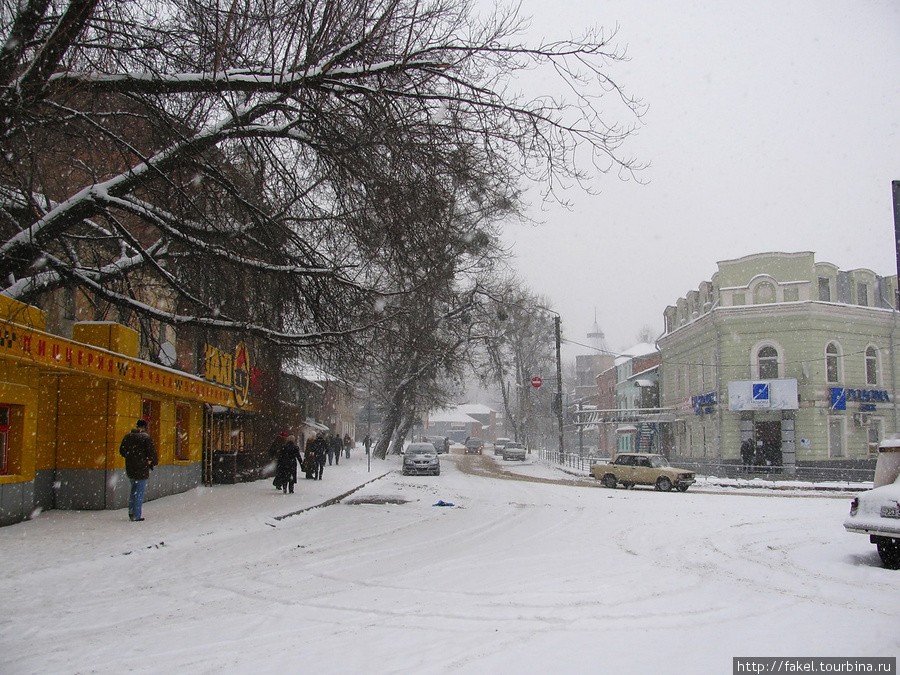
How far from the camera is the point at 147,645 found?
589 centimetres

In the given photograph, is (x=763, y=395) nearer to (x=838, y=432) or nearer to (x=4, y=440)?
(x=838, y=432)

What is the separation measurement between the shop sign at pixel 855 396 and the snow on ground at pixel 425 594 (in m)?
21.2

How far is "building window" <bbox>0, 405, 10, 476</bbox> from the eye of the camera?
12.1 metres

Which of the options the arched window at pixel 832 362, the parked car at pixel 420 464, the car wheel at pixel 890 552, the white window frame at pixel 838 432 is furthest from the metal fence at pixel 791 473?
the car wheel at pixel 890 552

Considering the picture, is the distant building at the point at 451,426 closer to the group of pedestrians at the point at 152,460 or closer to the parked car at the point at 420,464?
the group of pedestrians at the point at 152,460

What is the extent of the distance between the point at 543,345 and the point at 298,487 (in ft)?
151

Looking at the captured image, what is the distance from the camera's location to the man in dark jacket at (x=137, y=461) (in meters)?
12.5

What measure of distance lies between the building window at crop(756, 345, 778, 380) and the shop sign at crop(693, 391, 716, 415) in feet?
8.36

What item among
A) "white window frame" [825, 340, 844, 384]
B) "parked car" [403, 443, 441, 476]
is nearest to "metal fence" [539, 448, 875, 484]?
"white window frame" [825, 340, 844, 384]

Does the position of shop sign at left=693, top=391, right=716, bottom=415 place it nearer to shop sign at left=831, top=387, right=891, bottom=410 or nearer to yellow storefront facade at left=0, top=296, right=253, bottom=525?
shop sign at left=831, top=387, right=891, bottom=410

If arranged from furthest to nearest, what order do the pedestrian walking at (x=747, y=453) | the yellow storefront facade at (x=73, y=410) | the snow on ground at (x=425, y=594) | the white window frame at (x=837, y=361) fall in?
1. the white window frame at (x=837, y=361)
2. the pedestrian walking at (x=747, y=453)
3. the yellow storefront facade at (x=73, y=410)
4. the snow on ground at (x=425, y=594)

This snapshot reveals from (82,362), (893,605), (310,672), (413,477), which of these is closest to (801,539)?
(893,605)

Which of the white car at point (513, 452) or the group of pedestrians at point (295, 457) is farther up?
the group of pedestrians at point (295, 457)

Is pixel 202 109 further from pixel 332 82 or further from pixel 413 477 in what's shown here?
pixel 413 477
